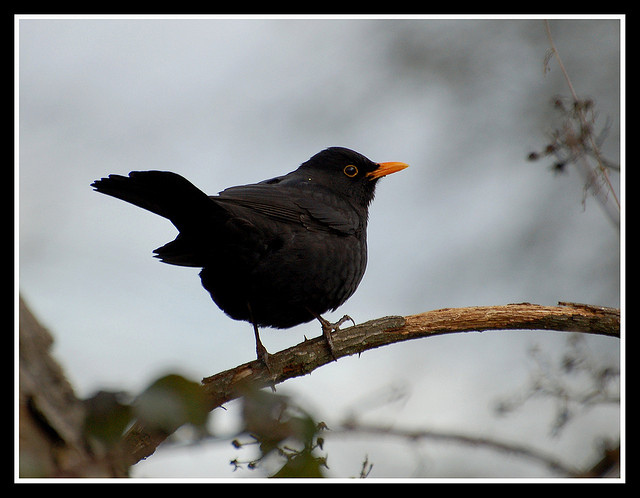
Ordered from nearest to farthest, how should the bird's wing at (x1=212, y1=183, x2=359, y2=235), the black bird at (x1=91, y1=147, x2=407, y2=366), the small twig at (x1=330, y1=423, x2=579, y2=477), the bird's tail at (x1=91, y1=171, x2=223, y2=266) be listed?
1. the small twig at (x1=330, y1=423, x2=579, y2=477)
2. the bird's tail at (x1=91, y1=171, x2=223, y2=266)
3. the black bird at (x1=91, y1=147, x2=407, y2=366)
4. the bird's wing at (x1=212, y1=183, x2=359, y2=235)

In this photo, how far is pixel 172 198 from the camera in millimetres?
4102

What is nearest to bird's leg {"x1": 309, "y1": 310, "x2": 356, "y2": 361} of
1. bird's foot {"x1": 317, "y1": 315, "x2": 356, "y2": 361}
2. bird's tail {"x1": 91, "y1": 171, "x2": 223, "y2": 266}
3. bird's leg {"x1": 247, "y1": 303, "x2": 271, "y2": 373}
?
bird's foot {"x1": 317, "y1": 315, "x2": 356, "y2": 361}

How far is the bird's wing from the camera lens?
15.3 ft

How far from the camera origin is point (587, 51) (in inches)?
346

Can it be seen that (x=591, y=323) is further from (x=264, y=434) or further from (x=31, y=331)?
(x=31, y=331)

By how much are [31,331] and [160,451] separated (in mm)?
326

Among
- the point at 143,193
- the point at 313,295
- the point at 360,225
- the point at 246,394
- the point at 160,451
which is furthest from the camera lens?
the point at 360,225

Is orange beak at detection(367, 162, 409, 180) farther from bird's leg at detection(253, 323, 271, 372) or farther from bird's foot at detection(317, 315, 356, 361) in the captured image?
bird's leg at detection(253, 323, 271, 372)

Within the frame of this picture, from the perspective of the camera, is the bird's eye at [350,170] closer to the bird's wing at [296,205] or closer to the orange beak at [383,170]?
the orange beak at [383,170]

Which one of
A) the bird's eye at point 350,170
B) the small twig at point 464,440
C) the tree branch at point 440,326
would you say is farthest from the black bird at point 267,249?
the small twig at point 464,440

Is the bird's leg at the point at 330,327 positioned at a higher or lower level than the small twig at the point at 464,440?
higher

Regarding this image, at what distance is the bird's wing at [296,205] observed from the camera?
4676mm

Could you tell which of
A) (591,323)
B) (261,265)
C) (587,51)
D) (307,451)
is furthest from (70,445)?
(587,51)

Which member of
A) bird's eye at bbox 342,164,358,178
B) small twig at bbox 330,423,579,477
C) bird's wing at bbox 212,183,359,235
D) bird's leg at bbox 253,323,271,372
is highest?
bird's eye at bbox 342,164,358,178
